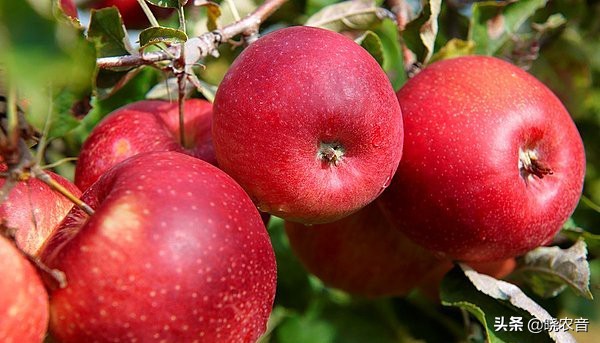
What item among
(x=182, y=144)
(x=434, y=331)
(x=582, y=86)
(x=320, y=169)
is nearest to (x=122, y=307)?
(x=320, y=169)

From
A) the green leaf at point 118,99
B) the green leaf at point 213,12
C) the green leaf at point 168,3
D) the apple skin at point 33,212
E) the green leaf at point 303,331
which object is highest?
the green leaf at point 168,3

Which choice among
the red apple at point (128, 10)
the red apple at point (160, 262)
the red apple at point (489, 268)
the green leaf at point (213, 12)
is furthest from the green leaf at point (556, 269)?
the red apple at point (128, 10)

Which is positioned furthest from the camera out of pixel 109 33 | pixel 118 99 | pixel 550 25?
pixel 550 25

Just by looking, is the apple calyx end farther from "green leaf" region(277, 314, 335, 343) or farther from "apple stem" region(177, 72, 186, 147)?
"green leaf" region(277, 314, 335, 343)

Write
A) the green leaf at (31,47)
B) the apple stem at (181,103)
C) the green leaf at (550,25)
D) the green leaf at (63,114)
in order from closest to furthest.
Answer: the green leaf at (31,47), the green leaf at (63,114), the apple stem at (181,103), the green leaf at (550,25)

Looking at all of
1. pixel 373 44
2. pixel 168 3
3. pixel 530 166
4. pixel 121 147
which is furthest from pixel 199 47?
pixel 530 166

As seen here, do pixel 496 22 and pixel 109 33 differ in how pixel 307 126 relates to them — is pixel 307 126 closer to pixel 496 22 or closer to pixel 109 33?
pixel 109 33

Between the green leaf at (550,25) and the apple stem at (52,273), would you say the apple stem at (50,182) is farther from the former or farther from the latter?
the green leaf at (550,25)
